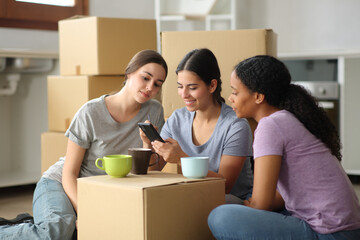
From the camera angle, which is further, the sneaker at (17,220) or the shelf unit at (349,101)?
the shelf unit at (349,101)

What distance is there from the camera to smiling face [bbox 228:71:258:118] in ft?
4.81

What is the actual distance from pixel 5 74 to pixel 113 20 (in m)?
1.07

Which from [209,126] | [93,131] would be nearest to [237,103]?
[209,126]

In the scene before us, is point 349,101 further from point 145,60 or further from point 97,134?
point 97,134

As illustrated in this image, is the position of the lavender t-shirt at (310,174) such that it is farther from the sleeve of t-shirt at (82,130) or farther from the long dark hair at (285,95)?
the sleeve of t-shirt at (82,130)

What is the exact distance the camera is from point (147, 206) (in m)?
1.27

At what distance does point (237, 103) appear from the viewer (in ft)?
4.87

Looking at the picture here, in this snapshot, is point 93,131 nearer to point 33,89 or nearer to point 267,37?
point 267,37

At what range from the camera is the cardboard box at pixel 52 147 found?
8.58ft

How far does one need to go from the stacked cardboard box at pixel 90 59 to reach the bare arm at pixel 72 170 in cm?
79

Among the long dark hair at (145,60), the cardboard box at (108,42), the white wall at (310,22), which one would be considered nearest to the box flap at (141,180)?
the long dark hair at (145,60)

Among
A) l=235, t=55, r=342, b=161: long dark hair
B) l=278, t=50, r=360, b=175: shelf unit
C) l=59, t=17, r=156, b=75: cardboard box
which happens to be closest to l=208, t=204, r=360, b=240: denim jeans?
l=235, t=55, r=342, b=161: long dark hair

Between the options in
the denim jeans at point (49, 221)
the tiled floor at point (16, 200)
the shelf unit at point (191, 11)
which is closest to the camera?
the denim jeans at point (49, 221)

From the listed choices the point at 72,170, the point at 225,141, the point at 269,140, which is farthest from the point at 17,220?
the point at 269,140
